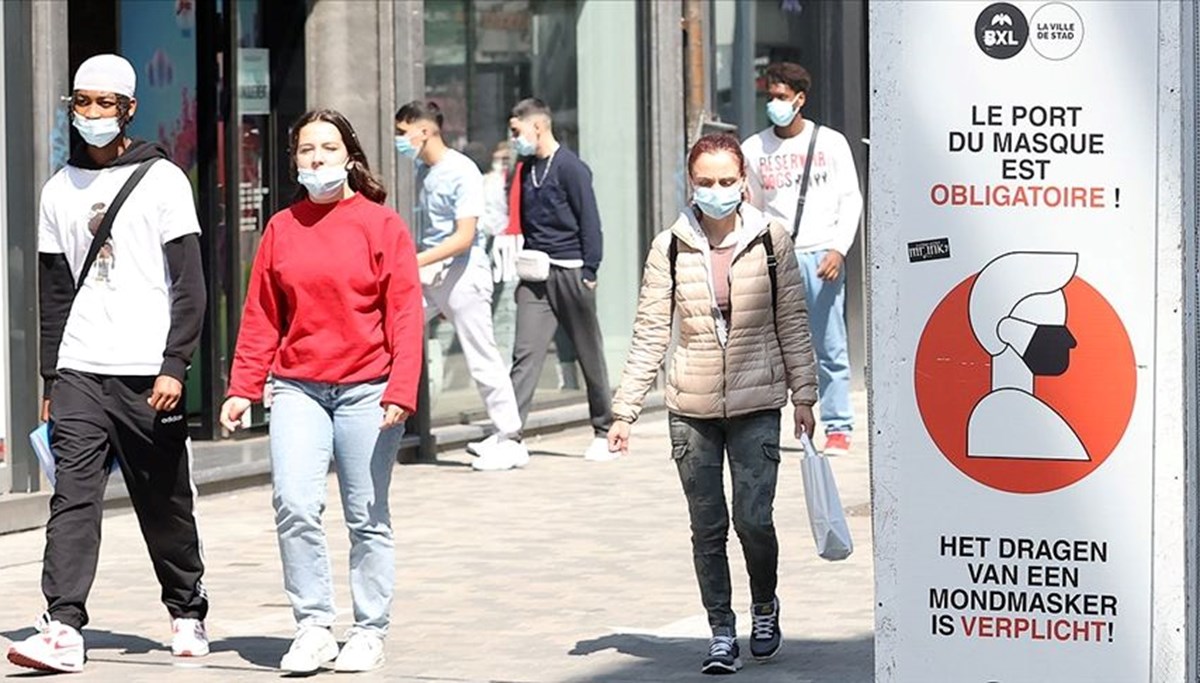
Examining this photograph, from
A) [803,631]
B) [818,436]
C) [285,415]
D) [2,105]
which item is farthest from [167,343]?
[818,436]

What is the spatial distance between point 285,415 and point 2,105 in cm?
359

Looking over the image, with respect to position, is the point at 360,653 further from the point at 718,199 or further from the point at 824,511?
the point at 718,199

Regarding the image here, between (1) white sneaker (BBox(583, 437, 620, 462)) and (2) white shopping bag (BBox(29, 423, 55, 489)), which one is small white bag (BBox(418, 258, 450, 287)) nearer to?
(1) white sneaker (BBox(583, 437, 620, 462))

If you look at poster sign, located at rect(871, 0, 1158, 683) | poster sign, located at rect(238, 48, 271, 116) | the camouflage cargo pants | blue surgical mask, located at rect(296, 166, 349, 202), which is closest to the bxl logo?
poster sign, located at rect(871, 0, 1158, 683)

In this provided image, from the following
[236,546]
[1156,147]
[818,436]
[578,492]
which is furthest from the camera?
[818,436]

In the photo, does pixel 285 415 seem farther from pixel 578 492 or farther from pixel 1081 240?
pixel 578 492

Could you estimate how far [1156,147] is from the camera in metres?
5.07

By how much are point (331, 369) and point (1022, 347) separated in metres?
2.89

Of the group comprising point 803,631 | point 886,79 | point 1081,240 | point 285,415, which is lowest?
point 803,631

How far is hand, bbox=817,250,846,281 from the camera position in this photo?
1252cm

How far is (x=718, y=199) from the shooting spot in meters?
7.57

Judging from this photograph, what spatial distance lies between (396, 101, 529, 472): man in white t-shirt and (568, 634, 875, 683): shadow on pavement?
4.78 m

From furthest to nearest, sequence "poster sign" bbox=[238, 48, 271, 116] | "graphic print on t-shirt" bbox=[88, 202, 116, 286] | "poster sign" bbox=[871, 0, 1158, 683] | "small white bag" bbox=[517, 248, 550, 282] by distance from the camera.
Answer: "poster sign" bbox=[238, 48, 271, 116] < "small white bag" bbox=[517, 248, 550, 282] < "graphic print on t-shirt" bbox=[88, 202, 116, 286] < "poster sign" bbox=[871, 0, 1158, 683]

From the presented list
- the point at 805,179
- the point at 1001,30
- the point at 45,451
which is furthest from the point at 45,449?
the point at 805,179
